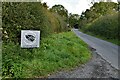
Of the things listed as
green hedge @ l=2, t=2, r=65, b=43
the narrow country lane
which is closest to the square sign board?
green hedge @ l=2, t=2, r=65, b=43

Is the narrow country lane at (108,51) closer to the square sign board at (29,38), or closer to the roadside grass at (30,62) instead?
the roadside grass at (30,62)

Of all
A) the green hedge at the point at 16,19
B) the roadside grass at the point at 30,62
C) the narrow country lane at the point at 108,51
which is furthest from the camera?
the narrow country lane at the point at 108,51

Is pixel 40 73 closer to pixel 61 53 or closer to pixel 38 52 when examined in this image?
pixel 38 52

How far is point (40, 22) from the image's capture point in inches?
546

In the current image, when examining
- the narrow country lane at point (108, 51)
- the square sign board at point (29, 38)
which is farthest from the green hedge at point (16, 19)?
the narrow country lane at point (108, 51)

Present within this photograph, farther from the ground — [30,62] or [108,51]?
[30,62]

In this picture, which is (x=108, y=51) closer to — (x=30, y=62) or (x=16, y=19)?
(x=16, y=19)

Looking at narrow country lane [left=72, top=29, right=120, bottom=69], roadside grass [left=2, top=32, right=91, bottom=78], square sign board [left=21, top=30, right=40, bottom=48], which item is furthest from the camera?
narrow country lane [left=72, top=29, right=120, bottom=69]

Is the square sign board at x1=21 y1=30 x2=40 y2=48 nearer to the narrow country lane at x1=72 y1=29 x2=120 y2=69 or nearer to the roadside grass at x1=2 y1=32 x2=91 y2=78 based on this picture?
the roadside grass at x1=2 y1=32 x2=91 y2=78

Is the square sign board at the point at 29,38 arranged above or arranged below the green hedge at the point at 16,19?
below

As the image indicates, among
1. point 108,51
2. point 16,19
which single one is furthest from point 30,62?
point 108,51

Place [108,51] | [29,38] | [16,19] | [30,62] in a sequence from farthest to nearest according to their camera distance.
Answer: [108,51], [16,19], [29,38], [30,62]

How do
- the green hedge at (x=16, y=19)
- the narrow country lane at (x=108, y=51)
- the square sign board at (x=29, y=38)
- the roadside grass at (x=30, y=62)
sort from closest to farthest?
the roadside grass at (x=30, y=62) → the square sign board at (x=29, y=38) → the green hedge at (x=16, y=19) → the narrow country lane at (x=108, y=51)

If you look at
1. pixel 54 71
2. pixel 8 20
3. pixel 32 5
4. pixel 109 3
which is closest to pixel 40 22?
pixel 32 5
